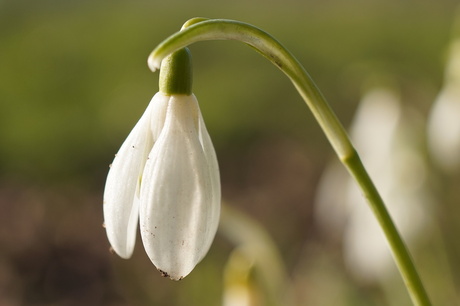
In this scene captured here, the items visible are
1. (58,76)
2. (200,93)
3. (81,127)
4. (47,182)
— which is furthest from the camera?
(58,76)

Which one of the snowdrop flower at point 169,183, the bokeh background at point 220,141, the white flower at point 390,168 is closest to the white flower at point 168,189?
the snowdrop flower at point 169,183

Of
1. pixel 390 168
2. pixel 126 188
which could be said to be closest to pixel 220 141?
pixel 390 168

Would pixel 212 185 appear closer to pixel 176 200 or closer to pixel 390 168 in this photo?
pixel 176 200

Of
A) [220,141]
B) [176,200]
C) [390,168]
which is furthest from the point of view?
[220,141]

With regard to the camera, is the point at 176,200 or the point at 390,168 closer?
the point at 176,200

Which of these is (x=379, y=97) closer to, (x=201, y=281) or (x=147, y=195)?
(x=201, y=281)

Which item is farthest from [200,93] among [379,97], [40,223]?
[379,97]

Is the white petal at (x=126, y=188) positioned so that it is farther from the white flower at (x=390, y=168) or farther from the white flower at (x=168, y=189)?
the white flower at (x=390, y=168)

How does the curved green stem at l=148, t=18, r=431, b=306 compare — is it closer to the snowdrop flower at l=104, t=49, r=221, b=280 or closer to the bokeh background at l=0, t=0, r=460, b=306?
the snowdrop flower at l=104, t=49, r=221, b=280
